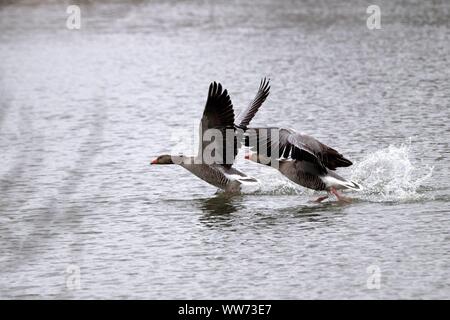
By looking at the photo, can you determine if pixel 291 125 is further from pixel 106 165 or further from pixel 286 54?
pixel 286 54

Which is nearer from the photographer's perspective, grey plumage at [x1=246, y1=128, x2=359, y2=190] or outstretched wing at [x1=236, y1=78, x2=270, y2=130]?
grey plumage at [x1=246, y1=128, x2=359, y2=190]

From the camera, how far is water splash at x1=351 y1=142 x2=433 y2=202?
11.2m

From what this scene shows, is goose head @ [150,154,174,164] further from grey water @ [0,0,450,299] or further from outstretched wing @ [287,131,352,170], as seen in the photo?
outstretched wing @ [287,131,352,170]

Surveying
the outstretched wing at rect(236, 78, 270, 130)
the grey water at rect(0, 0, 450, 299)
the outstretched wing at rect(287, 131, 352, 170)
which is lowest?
the grey water at rect(0, 0, 450, 299)

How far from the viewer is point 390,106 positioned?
53.1ft

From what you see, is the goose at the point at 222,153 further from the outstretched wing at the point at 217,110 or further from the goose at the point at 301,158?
the goose at the point at 301,158

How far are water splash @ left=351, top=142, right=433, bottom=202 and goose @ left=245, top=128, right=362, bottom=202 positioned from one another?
1.41 feet

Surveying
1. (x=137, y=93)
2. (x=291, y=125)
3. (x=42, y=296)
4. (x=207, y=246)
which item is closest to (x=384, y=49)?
(x=137, y=93)

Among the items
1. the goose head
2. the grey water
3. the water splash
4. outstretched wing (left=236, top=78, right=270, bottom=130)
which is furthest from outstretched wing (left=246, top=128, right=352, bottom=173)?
the goose head

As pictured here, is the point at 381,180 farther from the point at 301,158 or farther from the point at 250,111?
the point at 250,111

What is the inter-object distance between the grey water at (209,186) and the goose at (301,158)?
0.78ft

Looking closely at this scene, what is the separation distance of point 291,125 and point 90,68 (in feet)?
26.5

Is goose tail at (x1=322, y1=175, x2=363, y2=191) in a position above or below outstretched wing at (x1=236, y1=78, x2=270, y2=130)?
below

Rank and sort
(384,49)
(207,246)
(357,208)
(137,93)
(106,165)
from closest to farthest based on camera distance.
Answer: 1. (207,246)
2. (357,208)
3. (106,165)
4. (137,93)
5. (384,49)
